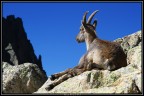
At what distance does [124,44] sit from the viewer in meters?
20.5

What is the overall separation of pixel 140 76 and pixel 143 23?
227 cm

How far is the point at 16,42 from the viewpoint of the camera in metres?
138

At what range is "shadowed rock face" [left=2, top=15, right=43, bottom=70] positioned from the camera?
12750 centimetres

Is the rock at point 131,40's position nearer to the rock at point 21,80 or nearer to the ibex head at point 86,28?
the ibex head at point 86,28

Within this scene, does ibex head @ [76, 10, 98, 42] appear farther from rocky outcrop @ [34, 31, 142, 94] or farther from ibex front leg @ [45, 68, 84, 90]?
rocky outcrop @ [34, 31, 142, 94]

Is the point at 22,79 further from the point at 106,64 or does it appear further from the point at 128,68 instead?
the point at 128,68

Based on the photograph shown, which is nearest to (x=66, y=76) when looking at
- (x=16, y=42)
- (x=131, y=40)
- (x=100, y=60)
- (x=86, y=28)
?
(x=100, y=60)

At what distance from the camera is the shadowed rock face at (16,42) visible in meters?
128

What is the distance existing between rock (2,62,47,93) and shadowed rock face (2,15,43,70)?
108573 millimetres

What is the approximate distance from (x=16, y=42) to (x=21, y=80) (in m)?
125

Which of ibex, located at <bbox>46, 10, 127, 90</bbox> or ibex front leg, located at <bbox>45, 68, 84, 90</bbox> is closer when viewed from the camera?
ibex front leg, located at <bbox>45, 68, 84, 90</bbox>

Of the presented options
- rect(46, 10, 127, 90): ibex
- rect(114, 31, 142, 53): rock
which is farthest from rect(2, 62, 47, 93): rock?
rect(114, 31, 142, 53): rock

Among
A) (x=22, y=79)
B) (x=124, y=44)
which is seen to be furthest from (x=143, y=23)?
(x=124, y=44)

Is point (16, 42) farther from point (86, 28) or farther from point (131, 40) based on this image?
point (86, 28)
